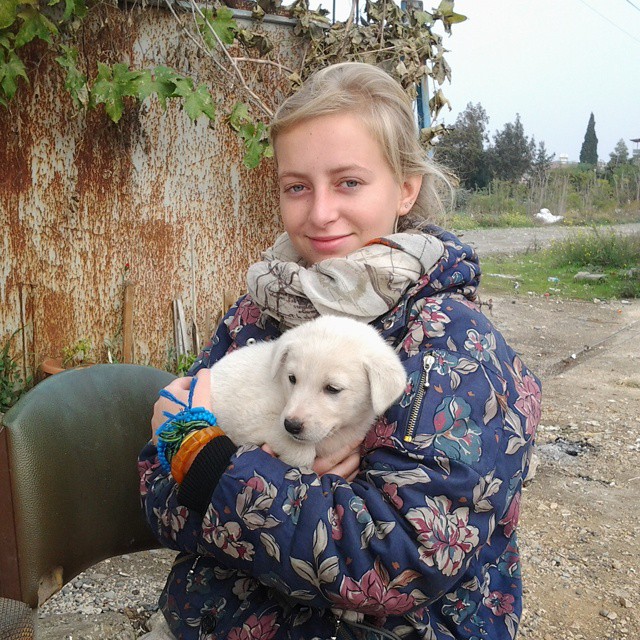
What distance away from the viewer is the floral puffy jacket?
4.89ft

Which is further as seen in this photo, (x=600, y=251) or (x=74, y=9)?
(x=600, y=251)

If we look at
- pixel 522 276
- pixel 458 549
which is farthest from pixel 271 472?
pixel 522 276

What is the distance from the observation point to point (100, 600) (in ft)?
11.6

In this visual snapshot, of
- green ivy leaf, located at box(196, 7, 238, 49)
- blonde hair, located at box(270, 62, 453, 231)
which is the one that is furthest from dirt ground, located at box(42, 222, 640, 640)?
green ivy leaf, located at box(196, 7, 238, 49)

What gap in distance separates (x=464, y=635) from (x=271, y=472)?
24.7 inches

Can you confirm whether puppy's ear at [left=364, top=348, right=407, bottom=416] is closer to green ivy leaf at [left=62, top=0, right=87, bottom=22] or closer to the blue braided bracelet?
the blue braided bracelet

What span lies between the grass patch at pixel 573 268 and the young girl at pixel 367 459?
9.30 meters

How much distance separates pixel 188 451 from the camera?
5.35 feet

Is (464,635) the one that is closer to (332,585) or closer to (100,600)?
(332,585)

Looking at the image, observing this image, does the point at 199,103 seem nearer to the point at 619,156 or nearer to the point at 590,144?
the point at 619,156

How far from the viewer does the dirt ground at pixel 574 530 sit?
3.54 meters

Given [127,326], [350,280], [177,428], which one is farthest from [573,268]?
[177,428]

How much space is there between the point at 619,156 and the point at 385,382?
17792mm

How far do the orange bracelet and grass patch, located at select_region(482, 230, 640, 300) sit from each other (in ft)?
32.2
